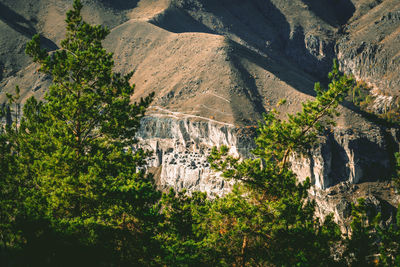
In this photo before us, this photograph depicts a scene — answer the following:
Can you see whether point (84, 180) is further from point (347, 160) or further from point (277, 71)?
point (277, 71)

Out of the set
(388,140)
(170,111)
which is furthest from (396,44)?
(170,111)

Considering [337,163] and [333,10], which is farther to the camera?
[333,10]

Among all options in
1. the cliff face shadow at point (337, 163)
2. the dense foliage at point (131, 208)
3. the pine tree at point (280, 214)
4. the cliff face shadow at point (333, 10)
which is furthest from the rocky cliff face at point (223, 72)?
the pine tree at point (280, 214)

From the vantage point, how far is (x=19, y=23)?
11438 centimetres

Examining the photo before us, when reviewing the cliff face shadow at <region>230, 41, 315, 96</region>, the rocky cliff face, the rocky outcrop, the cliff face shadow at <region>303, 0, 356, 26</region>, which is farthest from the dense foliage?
the cliff face shadow at <region>303, 0, 356, 26</region>

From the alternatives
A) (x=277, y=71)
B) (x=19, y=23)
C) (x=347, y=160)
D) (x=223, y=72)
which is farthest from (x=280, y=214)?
(x=19, y=23)

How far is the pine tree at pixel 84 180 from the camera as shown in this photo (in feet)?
34.5

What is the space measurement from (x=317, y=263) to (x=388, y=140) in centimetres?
7504

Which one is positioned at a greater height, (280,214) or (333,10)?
(333,10)

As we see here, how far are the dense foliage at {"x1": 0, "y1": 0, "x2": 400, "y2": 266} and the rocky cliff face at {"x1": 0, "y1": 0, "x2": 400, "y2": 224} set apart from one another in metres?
31.6

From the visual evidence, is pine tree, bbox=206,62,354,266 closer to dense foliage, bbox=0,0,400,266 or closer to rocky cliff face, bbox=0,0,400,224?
dense foliage, bbox=0,0,400,266

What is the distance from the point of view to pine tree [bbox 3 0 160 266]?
1052 centimetres

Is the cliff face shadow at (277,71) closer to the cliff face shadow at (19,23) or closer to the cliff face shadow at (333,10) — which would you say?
the cliff face shadow at (19,23)

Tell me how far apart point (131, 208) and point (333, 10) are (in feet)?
632
